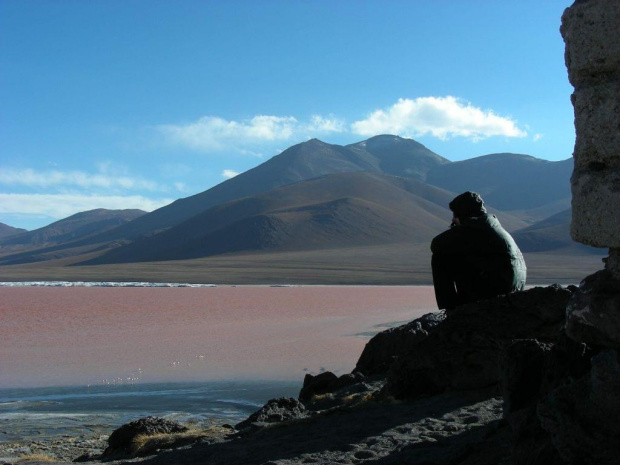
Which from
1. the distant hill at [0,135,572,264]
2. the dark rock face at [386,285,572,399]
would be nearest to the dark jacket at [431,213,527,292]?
the dark rock face at [386,285,572,399]

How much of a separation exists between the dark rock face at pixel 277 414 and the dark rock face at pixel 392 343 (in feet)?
5.39

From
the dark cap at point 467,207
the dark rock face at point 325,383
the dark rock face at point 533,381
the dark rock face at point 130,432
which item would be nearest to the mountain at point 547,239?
the dark rock face at point 325,383

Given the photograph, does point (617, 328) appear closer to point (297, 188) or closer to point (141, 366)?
point (141, 366)

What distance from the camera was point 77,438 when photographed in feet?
28.3

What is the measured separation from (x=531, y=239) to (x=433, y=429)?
4554 inches

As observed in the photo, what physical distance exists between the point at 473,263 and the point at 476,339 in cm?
81

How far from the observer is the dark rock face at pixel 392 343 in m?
8.66

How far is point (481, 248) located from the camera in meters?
6.69

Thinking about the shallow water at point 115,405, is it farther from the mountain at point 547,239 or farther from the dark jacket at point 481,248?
the mountain at point 547,239

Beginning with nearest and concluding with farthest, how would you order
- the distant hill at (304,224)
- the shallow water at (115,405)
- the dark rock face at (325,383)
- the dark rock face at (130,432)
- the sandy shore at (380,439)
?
the sandy shore at (380,439) < the dark rock face at (130,432) < the dark rock face at (325,383) < the shallow water at (115,405) < the distant hill at (304,224)

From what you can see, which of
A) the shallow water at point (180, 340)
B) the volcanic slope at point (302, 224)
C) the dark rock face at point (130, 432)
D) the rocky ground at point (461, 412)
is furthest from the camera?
the volcanic slope at point (302, 224)

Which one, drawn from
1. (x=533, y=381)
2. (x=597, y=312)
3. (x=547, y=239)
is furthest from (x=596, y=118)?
(x=547, y=239)

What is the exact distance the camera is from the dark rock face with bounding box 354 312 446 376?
28.4 feet

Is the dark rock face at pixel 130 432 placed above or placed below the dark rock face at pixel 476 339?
below
